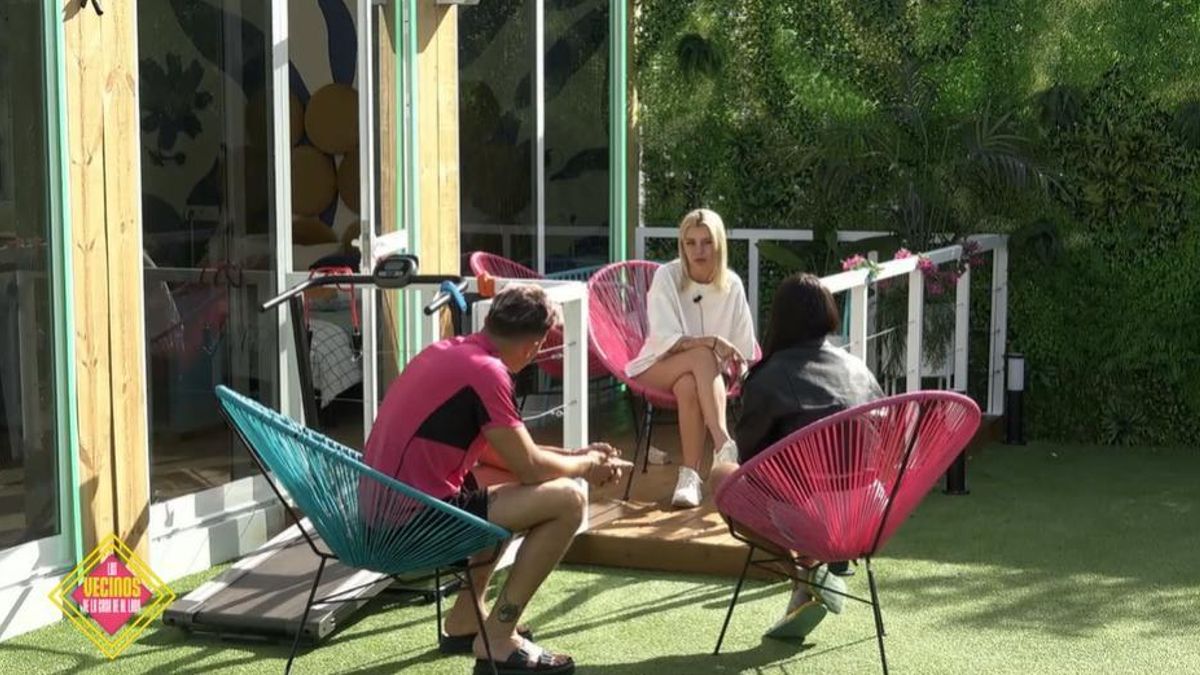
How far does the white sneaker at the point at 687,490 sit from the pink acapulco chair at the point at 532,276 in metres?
0.81

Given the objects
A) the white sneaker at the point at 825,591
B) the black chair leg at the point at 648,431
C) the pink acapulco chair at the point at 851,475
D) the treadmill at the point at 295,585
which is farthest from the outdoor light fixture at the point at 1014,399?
the pink acapulco chair at the point at 851,475

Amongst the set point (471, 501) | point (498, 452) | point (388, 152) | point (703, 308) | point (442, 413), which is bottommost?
point (471, 501)

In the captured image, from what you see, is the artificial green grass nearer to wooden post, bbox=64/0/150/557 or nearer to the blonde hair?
wooden post, bbox=64/0/150/557

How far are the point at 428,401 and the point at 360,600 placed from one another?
1028 mm

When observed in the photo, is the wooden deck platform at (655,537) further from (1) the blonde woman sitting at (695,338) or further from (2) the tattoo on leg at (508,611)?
(2) the tattoo on leg at (508,611)

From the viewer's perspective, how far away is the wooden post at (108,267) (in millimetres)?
5184

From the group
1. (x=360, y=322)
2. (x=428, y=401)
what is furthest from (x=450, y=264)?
(x=428, y=401)

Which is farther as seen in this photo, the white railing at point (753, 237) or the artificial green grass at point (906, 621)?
the white railing at point (753, 237)

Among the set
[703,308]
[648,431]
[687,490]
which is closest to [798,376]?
[687,490]

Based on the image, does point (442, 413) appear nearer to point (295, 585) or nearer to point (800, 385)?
point (800, 385)

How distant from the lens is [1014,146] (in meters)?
8.51

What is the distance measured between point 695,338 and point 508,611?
197cm

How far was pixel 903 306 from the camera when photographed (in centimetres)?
829

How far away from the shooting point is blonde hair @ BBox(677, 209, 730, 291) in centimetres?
640
